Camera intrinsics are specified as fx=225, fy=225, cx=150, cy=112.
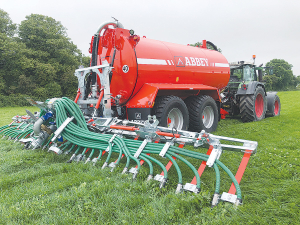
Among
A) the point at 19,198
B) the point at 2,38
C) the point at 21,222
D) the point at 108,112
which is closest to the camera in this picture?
the point at 21,222

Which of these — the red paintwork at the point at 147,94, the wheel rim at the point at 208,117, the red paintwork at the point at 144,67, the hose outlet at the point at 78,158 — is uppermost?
the red paintwork at the point at 144,67

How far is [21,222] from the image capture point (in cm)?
193

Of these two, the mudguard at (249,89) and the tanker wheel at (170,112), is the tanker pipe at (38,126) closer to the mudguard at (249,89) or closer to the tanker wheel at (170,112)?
the tanker wheel at (170,112)

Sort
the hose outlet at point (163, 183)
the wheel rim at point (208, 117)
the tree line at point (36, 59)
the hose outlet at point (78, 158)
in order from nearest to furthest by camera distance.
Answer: the hose outlet at point (163, 183)
the hose outlet at point (78, 158)
the wheel rim at point (208, 117)
the tree line at point (36, 59)

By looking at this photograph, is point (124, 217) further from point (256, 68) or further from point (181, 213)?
point (256, 68)

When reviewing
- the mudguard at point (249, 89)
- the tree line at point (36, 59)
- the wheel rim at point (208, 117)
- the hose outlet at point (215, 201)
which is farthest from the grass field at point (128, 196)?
the tree line at point (36, 59)

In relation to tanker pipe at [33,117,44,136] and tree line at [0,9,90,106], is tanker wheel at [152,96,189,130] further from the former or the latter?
tree line at [0,9,90,106]

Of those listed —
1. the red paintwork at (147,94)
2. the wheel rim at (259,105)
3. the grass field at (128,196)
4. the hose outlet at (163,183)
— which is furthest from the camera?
the wheel rim at (259,105)

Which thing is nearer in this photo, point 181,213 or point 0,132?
point 181,213

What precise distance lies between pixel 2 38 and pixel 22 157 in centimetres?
2214

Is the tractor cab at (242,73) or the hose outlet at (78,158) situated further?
the tractor cab at (242,73)

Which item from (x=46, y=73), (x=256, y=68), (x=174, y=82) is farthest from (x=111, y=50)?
(x=46, y=73)

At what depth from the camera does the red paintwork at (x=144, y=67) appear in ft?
15.3

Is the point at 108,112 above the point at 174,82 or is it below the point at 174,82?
below
